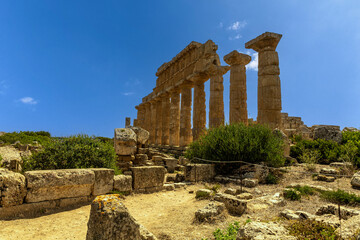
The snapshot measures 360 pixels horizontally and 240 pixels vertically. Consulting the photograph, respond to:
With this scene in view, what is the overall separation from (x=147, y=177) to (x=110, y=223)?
14.0 feet

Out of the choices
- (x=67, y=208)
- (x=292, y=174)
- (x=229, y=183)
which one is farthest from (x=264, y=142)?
(x=67, y=208)

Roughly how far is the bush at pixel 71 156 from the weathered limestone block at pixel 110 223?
13.4 ft

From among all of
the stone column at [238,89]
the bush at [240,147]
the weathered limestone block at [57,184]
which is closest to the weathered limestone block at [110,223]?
the weathered limestone block at [57,184]

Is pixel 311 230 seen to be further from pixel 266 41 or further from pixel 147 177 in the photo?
pixel 266 41

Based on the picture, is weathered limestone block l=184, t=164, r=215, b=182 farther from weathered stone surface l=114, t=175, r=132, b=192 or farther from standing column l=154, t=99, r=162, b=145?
standing column l=154, t=99, r=162, b=145

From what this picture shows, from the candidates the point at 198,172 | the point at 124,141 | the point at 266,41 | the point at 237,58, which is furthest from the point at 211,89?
the point at 198,172

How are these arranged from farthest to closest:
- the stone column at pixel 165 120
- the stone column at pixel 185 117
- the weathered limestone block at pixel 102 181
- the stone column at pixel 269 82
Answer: the stone column at pixel 165 120 → the stone column at pixel 185 117 → the stone column at pixel 269 82 → the weathered limestone block at pixel 102 181

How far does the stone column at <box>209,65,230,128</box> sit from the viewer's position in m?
15.9

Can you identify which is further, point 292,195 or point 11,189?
point 292,195

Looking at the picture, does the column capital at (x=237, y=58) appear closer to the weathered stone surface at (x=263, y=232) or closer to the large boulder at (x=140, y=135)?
the large boulder at (x=140, y=135)

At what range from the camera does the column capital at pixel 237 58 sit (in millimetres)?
14188

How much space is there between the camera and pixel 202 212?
4.08 m

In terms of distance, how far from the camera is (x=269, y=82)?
39.8 ft

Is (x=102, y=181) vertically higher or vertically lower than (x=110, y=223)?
lower
